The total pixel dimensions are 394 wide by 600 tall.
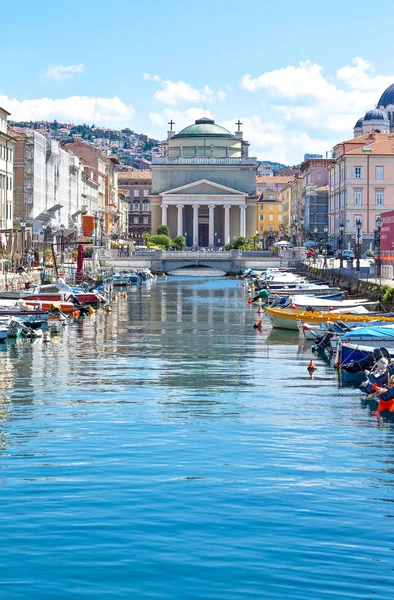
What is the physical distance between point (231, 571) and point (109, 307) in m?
60.2

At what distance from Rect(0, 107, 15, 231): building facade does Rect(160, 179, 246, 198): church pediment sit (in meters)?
71.3

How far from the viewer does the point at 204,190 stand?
183 meters

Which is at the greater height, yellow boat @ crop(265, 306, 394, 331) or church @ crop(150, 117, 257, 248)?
church @ crop(150, 117, 257, 248)

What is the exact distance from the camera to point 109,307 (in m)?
76.8

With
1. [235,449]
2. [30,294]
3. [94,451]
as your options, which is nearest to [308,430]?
[235,449]

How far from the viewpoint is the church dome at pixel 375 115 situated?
195375mm

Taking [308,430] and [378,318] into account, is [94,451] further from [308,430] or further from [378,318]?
[378,318]

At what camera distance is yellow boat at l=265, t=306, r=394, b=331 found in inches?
2016

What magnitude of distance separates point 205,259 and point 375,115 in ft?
216

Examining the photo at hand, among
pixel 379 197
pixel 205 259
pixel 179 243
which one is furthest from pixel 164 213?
pixel 379 197

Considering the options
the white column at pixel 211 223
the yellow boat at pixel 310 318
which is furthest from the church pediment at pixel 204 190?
the yellow boat at pixel 310 318

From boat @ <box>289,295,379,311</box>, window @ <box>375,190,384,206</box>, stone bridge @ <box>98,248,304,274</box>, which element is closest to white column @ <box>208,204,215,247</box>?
stone bridge @ <box>98,248,304,274</box>

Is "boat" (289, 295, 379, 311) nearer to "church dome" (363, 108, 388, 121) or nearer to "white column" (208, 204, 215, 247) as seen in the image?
"white column" (208, 204, 215, 247)

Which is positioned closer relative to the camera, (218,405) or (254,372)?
(218,405)
